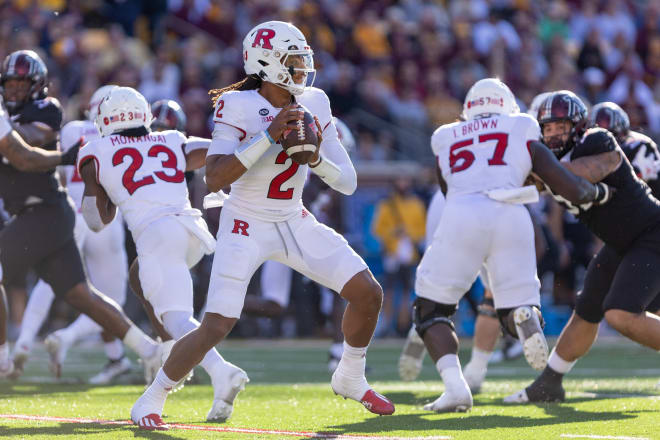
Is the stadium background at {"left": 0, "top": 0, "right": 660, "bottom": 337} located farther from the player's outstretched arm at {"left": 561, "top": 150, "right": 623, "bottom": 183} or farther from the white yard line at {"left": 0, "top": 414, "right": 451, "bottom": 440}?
the white yard line at {"left": 0, "top": 414, "right": 451, "bottom": 440}

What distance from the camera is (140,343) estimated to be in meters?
7.06

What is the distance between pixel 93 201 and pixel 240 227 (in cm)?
129

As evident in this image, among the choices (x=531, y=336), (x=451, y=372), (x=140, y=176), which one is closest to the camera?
(x=531, y=336)

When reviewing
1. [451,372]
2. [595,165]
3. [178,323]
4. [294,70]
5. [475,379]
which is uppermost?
[294,70]

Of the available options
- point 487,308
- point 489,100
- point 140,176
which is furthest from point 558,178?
point 140,176

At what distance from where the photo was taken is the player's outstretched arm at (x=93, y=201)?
6078 millimetres

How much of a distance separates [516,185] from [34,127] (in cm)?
321

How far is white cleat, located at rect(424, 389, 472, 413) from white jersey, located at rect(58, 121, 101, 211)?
2956 millimetres

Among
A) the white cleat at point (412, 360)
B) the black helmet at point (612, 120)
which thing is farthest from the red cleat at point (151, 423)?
the black helmet at point (612, 120)

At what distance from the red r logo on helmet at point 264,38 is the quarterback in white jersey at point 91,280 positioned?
286 cm

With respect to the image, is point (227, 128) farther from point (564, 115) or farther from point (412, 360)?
point (412, 360)

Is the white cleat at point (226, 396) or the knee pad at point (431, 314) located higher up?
the knee pad at point (431, 314)

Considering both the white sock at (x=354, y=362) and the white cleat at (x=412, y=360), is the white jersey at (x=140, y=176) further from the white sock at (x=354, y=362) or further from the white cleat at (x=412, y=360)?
the white cleat at (x=412, y=360)

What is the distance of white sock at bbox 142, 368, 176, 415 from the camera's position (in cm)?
514
